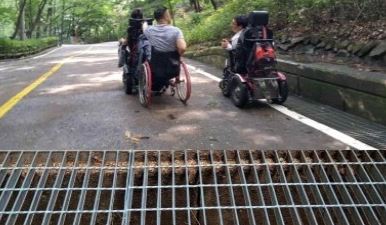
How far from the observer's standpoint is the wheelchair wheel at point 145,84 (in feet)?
22.2

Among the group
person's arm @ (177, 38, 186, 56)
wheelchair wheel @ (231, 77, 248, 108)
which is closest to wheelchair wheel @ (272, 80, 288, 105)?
wheelchair wheel @ (231, 77, 248, 108)

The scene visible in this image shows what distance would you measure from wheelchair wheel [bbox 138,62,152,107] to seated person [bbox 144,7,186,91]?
0.13 m

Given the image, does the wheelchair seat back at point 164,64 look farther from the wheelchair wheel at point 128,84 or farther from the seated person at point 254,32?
the wheelchair wheel at point 128,84

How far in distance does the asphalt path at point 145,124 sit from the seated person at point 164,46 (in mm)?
556

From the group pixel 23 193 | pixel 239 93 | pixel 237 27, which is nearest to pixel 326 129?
pixel 239 93

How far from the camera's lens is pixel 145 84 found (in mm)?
6875

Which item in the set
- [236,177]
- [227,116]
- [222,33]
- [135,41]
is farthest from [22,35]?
[236,177]

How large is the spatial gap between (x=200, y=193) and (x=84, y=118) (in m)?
3.22

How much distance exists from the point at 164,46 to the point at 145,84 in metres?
0.61

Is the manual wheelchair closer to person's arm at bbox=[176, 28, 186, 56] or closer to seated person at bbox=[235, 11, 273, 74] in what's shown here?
person's arm at bbox=[176, 28, 186, 56]

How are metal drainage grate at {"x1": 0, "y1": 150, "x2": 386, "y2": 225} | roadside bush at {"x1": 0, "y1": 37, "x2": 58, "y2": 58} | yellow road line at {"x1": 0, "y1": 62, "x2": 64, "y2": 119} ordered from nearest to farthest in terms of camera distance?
metal drainage grate at {"x1": 0, "y1": 150, "x2": 386, "y2": 225}
yellow road line at {"x1": 0, "y1": 62, "x2": 64, "y2": 119}
roadside bush at {"x1": 0, "y1": 37, "x2": 58, "y2": 58}

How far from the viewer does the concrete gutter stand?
5844 millimetres

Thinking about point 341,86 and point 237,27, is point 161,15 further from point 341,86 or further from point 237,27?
point 341,86

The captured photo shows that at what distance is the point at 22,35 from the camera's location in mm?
33781
